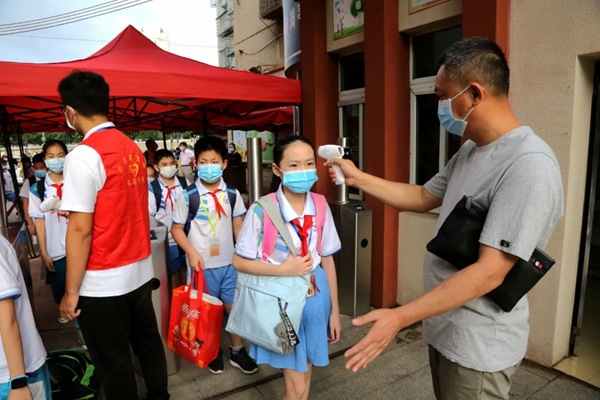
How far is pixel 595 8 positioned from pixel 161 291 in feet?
11.7

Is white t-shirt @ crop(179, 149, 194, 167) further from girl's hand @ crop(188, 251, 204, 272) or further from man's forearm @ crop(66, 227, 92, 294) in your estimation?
man's forearm @ crop(66, 227, 92, 294)

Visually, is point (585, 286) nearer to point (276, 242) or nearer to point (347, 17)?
point (276, 242)

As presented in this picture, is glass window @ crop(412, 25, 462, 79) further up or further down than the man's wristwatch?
further up

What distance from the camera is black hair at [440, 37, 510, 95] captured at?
4.40ft

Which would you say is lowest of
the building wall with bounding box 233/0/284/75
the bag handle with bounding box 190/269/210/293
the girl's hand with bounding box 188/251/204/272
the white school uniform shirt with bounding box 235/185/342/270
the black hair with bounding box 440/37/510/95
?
the bag handle with bounding box 190/269/210/293

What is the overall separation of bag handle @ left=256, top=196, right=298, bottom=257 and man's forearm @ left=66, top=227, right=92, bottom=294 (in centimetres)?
92

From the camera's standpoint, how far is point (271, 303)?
194 centimetres

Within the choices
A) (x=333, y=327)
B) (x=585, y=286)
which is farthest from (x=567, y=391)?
(x=333, y=327)

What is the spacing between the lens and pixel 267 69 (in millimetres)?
16406

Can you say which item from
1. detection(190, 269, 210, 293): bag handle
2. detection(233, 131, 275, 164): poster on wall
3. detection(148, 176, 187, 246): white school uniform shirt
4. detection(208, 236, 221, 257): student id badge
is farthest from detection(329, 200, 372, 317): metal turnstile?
detection(233, 131, 275, 164): poster on wall

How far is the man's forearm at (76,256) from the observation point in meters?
2.03

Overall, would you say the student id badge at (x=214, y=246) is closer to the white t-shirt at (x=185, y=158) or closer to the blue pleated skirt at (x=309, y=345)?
the blue pleated skirt at (x=309, y=345)

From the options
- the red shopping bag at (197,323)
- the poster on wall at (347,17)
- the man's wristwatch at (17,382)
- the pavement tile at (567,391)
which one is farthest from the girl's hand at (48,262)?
the pavement tile at (567,391)

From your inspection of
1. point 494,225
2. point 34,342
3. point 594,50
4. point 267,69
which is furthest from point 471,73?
point 267,69
